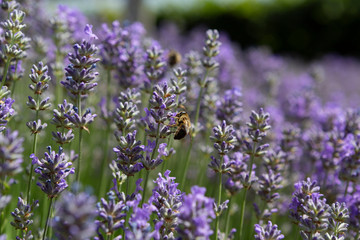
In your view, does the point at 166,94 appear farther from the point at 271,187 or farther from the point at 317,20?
the point at 317,20

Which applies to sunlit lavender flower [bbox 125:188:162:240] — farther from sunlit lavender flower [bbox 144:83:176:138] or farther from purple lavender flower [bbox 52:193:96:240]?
sunlit lavender flower [bbox 144:83:176:138]

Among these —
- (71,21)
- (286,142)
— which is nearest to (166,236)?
(286,142)

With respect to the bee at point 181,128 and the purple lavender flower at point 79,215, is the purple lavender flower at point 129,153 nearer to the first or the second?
the bee at point 181,128

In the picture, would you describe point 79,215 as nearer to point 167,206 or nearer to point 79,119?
point 167,206

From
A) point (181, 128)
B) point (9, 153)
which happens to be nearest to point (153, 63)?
point (181, 128)

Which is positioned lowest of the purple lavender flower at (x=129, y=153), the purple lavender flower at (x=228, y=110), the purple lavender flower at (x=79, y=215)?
the purple lavender flower at (x=79, y=215)

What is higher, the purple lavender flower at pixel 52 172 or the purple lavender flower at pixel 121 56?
the purple lavender flower at pixel 121 56

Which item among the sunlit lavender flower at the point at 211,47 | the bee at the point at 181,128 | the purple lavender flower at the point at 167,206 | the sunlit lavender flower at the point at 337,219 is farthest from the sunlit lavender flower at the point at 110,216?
the sunlit lavender flower at the point at 211,47

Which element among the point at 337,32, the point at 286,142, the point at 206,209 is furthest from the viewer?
the point at 337,32
